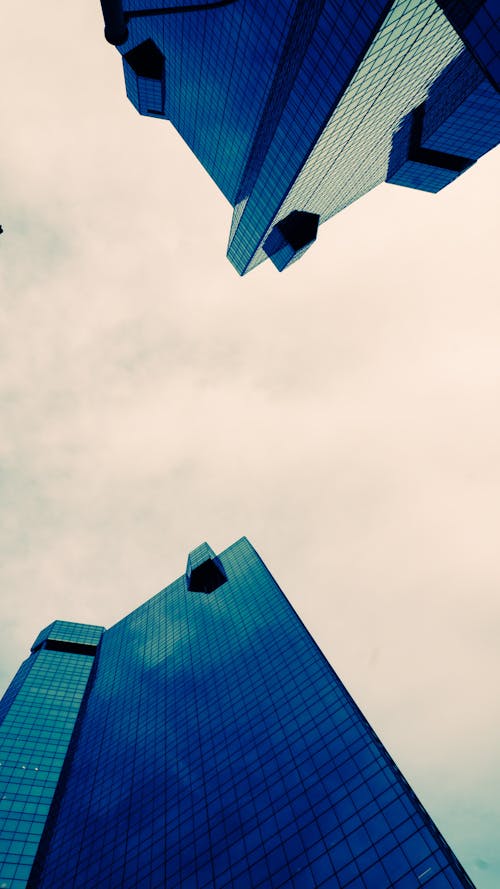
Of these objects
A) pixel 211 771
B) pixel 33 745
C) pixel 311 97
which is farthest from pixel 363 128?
pixel 33 745

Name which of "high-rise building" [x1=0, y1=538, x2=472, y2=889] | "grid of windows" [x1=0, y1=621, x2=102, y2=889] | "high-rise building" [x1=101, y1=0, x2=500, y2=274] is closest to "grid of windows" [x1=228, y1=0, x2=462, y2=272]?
"high-rise building" [x1=101, y1=0, x2=500, y2=274]

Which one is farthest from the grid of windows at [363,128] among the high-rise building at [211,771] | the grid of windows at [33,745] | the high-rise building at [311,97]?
Answer: the grid of windows at [33,745]

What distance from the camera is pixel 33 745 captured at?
7738 centimetres

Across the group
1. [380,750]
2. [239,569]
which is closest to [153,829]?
[380,750]

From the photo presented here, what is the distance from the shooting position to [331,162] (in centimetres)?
7962

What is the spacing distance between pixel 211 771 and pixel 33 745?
133ft

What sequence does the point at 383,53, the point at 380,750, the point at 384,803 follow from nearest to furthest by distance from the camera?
the point at 384,803
the point at 380,750
the point at 383,53

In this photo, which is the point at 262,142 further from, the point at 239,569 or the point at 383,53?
the point at 239,569

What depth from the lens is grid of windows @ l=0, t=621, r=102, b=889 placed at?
59188 millimetres

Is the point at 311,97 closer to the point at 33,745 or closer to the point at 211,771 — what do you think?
the point at 211,771

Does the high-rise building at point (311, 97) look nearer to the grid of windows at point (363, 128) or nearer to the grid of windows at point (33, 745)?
the grid of windows at point (363, 128)

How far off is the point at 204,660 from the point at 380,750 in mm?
44090

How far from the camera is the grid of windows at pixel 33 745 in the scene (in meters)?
59.2

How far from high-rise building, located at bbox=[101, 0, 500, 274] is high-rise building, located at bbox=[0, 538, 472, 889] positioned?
174ft
